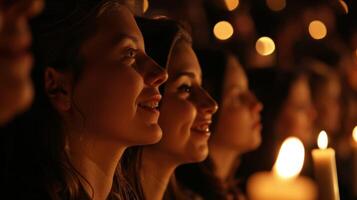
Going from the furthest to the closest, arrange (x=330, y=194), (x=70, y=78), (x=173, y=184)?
1. (x=173, y=184)
2. (x=70, y=78)
3. (x=330, y=194)

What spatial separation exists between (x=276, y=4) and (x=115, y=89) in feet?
9.21

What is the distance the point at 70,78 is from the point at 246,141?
1.19 m

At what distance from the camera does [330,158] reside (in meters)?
1.46

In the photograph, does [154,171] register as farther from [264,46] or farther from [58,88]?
[264,46]

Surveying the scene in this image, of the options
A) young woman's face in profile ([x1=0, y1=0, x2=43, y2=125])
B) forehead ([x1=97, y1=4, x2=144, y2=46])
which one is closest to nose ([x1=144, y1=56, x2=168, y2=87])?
forehead ([x1=97, y1=4, x2=144, y2=46])

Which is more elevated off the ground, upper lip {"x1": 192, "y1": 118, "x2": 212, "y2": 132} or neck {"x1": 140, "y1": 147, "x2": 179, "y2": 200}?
upper lip {"x1": 192, "y1": 118, "x2": 212, "y2": 132}

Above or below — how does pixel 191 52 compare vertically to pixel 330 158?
below

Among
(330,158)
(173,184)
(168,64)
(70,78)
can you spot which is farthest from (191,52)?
(330,158)

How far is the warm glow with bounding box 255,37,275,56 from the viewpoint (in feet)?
12.7

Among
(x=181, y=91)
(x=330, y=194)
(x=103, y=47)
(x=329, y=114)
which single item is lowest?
(x=329, y=114)

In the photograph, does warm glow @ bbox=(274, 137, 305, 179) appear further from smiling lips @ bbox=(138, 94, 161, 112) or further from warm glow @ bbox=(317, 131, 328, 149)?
smiling lips @ bbox=(138, 94, 161, 112)

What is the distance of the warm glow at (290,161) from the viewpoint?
1226 mm

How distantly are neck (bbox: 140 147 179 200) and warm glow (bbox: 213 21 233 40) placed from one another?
Answer: 5.71 ft

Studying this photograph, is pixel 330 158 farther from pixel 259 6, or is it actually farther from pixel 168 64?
pixel 259 6
